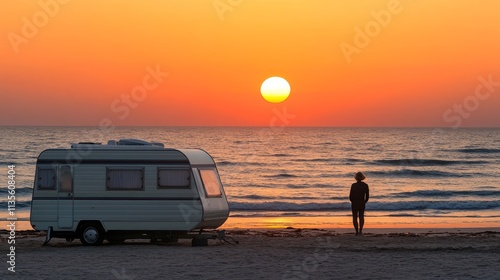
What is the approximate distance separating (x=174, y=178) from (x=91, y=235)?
2.38 m

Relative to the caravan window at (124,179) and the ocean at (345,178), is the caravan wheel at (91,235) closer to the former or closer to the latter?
the caravan window at (124,179)

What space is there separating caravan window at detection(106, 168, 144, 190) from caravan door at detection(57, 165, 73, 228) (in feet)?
2.96

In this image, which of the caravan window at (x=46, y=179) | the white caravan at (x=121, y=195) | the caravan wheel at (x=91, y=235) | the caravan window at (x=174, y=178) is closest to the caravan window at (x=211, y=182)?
the white caravan at (x=121, y=195)

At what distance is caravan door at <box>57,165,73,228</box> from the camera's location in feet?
62.7

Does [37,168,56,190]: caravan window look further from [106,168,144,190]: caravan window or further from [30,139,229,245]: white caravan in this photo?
[106,168,144,190]: caravan window

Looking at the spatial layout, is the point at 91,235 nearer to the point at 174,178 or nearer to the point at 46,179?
the point at 46,179

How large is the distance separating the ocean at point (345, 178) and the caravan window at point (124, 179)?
12396mm

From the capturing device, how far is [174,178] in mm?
19016

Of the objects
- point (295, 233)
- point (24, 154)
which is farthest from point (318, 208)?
point (24, 154)

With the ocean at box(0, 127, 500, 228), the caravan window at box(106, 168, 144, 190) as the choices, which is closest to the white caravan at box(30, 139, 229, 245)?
the caravan window at box(106, 168, 144, 190)

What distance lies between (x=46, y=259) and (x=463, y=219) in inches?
771

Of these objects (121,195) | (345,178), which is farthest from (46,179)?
(345,178)

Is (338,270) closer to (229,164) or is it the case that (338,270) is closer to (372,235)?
(372,235)

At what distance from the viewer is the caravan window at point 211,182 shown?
19375 mm
